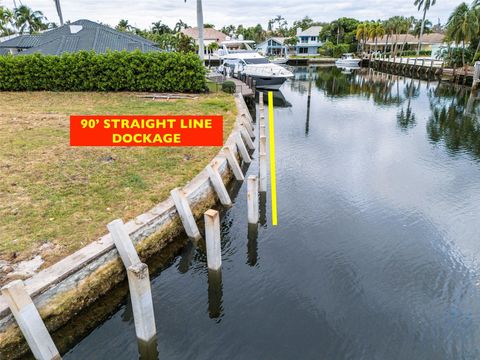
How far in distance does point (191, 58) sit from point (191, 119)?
30.3 ft

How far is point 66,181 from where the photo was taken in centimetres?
976

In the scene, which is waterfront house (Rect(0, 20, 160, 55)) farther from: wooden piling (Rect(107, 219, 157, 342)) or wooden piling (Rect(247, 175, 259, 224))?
wooden piling (Rect(107, 219, 157, 342))

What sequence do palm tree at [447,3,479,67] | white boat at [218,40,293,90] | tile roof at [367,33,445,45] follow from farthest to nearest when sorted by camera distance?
tile roof at [367,33,445,45] → palm tree at [447,3,479,67] → white boat at [218,40,293,90]

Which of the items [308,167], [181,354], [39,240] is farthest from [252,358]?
[308,167]

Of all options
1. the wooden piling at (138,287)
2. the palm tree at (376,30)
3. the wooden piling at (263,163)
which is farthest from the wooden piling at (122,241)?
the palm tree at (376,30)

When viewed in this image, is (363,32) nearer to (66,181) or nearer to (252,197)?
(252,197)

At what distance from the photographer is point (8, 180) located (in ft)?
31.6

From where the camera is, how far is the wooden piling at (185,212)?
8008 mm

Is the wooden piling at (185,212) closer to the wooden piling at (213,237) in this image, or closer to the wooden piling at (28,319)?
the wooden piling at (213,237)

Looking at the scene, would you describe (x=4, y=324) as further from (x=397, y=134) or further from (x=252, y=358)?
(x=397, y=134)

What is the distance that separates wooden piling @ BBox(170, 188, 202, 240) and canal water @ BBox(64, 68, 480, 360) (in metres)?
0.43

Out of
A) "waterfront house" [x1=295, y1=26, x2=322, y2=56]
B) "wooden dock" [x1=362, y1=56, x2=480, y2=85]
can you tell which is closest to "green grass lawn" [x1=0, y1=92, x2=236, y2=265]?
"wooden dock" [x1=362, y1=56, x2=480, y2=85]

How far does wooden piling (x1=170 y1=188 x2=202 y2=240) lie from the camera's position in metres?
8.01

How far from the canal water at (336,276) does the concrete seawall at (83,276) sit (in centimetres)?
56
